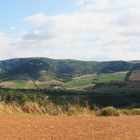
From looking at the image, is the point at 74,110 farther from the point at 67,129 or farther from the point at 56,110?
the point at 67,129

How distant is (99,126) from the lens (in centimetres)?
1234

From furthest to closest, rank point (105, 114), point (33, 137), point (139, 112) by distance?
point (139, 112) → point (105, 114) → point (33, 137)

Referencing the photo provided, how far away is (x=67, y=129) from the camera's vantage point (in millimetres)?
11609

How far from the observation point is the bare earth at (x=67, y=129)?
408 inches

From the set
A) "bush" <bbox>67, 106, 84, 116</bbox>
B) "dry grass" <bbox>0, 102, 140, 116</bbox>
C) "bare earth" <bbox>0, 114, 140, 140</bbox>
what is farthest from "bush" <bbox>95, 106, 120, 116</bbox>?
"bare earth" <bbox>0, 114, 140, 140</bbox>

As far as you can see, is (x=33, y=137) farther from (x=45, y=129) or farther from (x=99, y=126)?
(x=99, y=126)

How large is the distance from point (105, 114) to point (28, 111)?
2992 mm

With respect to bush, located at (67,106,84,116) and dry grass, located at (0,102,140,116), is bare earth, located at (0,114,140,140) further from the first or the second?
bush, located at (67,106,84,116)

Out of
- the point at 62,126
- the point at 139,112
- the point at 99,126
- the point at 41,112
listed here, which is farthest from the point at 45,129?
the point at 139,112

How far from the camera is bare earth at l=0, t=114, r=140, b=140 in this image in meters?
10.4

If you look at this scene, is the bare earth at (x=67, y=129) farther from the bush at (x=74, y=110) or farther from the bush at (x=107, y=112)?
the bush at (x=74, y=110)

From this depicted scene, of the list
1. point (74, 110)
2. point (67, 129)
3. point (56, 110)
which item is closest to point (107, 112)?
point (74, 110)

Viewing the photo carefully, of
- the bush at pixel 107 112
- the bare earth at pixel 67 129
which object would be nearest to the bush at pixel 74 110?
the bush at pixel 107 112

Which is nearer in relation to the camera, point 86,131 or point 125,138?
point 125,138
